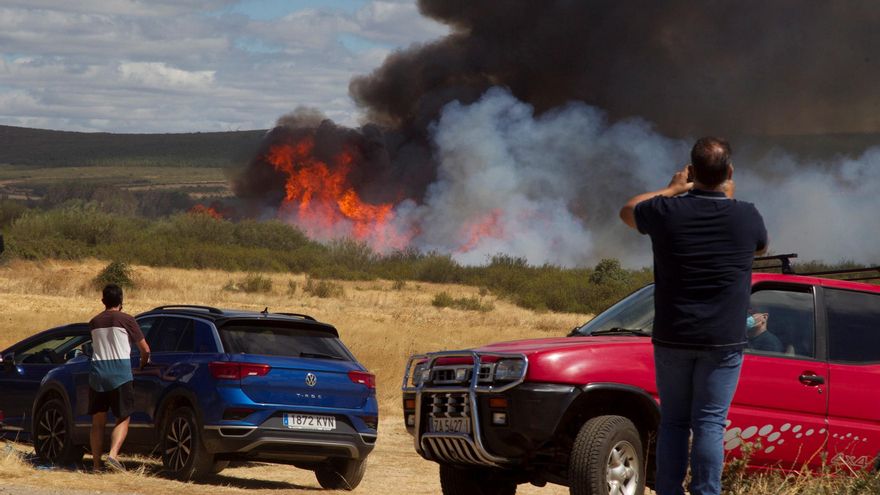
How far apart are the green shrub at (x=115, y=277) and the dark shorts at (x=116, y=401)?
99.4ft

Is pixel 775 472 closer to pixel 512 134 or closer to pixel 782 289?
pixel 782 289

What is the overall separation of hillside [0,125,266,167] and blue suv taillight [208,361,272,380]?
169m

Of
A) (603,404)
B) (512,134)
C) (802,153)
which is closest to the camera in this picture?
(603,404)

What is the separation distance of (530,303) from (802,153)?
3651 centimetres

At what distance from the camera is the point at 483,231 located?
6544 centimetres

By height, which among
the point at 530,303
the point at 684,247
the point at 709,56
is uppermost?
the point at 709,56

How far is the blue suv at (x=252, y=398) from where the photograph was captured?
12.2m

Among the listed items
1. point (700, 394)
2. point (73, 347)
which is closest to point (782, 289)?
point (700, 394)

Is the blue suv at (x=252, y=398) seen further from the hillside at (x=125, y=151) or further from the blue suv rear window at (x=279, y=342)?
the hillside at (x=125, y=151)

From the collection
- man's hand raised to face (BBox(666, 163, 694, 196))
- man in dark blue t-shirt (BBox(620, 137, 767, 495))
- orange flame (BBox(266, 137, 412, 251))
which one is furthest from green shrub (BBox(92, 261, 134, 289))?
man in dark blue t-shirt (BBox(620, 137, 767, 495))

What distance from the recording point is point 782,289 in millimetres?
9906

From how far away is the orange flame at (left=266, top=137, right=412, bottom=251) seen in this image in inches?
2657

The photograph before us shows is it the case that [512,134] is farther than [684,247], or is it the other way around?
[512,134]

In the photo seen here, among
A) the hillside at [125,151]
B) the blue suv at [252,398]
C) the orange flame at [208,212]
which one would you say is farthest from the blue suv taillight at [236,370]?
the hillside at [125,151]
